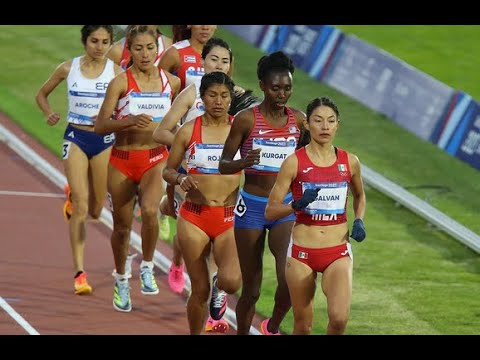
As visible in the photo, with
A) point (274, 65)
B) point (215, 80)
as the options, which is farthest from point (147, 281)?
point (274, 65)

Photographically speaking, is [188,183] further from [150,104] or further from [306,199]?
[150,104]

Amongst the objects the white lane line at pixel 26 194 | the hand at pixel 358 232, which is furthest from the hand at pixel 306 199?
the white lane line at pixel 26 194

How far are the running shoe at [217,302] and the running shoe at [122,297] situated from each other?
54.4 inches

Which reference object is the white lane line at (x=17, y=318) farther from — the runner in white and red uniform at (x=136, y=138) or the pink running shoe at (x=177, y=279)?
the pink running shoe at (x=177, y=279)

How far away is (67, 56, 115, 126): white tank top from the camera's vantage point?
1597 centimetres

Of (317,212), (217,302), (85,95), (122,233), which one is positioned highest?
(317,212)

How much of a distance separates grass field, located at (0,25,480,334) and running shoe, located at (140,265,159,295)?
1187 mm

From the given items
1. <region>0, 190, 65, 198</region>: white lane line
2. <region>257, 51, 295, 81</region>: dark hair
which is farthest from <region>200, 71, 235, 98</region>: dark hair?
<region>0, 190, 65, 198</region>: white lane line

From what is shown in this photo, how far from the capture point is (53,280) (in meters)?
16.6

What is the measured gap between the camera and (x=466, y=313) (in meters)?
15.8

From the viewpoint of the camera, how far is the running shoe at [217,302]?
1411cm

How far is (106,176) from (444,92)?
7970 mm

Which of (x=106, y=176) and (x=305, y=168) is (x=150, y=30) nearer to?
(x=106, y=176)

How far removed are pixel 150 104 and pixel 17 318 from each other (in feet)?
8.59
